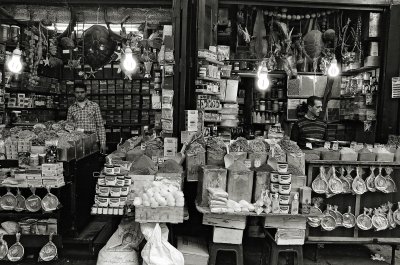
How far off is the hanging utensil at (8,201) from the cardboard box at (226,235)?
Result: 2123 mm

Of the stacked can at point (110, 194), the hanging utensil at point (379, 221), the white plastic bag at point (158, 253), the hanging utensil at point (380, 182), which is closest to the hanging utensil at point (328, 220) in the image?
the hanging utensil at point (379, 221)

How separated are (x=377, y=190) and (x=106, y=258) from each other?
290 cm

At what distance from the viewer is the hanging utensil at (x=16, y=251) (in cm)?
395

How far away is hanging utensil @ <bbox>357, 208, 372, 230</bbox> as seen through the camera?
4.19 meters

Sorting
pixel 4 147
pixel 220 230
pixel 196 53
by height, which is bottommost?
pixel 220 230

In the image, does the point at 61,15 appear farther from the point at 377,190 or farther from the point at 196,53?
the point at 377,190

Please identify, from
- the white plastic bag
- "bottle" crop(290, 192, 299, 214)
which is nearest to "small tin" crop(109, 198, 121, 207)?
the white plastic bag

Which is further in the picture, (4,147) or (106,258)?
(4,147)

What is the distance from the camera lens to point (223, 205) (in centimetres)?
351

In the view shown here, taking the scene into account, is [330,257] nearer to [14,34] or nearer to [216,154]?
[216,154]

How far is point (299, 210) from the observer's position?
12.0 ft

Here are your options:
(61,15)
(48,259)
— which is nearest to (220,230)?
(48,259)

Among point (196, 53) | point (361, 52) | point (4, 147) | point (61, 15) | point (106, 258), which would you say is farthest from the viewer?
point (361, 52)

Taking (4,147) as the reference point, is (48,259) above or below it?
below
